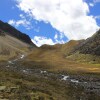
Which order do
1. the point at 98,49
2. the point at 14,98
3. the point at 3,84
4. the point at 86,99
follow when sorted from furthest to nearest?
the point at 98,49, the point at 86,99, the point at 3,84, the point at 14,98

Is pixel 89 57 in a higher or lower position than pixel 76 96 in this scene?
higher

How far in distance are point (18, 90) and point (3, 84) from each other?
278 cm

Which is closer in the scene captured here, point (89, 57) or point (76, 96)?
point (76, 96)

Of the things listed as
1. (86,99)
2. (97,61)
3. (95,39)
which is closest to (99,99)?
(86,99)

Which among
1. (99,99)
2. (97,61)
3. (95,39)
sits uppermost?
(95,39)

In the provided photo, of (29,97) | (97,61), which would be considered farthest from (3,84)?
(97,61)

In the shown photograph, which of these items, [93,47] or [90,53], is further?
[93,47]

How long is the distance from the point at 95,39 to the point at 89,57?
16.5 m

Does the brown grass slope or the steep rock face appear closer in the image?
the brown grass slope

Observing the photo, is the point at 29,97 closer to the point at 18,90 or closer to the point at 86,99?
the point at 18,90

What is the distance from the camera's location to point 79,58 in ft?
465

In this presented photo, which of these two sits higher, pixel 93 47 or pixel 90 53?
pixel 93 47

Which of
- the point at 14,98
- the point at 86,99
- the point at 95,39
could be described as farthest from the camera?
Result: the point at 95,39

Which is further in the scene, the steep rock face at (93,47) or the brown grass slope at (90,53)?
the steep rock face at (93,47)
